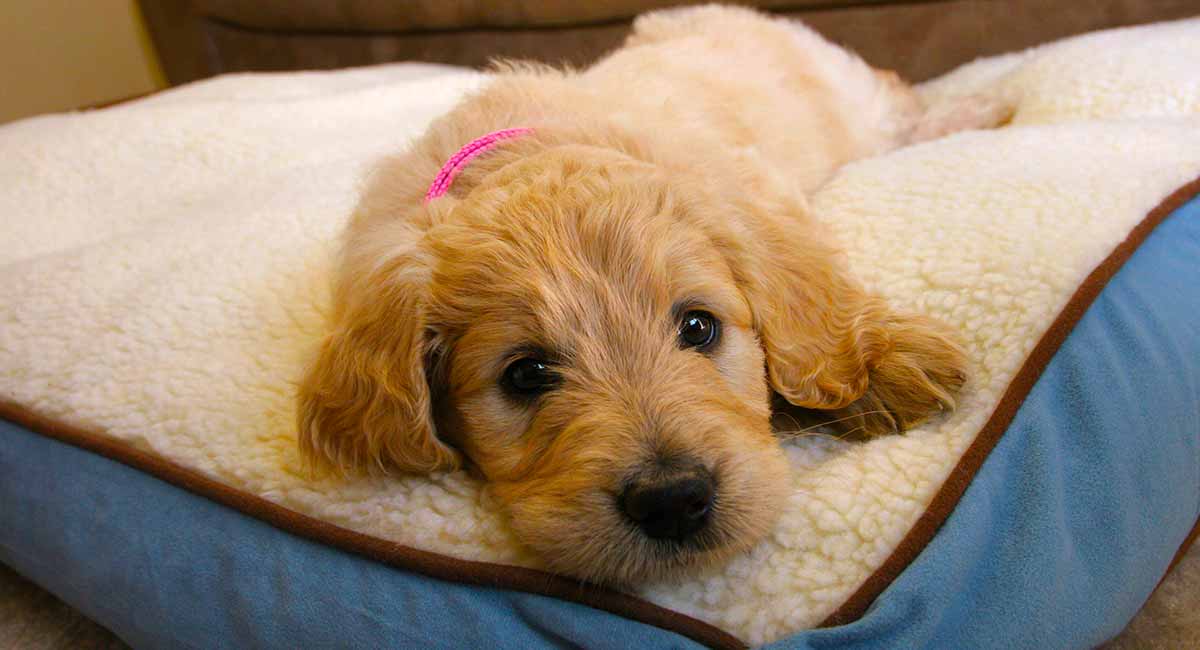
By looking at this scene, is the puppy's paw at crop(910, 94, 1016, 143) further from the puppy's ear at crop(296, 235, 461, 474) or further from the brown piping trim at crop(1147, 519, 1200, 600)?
the puppy's ear at crop(296, 235, 461, 474)

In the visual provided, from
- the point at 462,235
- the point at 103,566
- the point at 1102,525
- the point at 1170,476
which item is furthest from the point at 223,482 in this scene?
the point at 1170,476

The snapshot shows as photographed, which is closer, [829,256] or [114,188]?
[829,256]

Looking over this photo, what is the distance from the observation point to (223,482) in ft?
4.76

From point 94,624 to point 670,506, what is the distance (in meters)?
1.41

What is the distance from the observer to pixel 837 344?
1.49 m

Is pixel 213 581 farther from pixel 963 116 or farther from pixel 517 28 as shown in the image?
pixel 517 28

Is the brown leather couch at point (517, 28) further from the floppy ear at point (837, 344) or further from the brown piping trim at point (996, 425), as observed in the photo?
the floppy ear at point (837, 344)

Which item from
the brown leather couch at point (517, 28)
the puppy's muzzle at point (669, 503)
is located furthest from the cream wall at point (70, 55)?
the puppy's muzzle at point (669, 503)

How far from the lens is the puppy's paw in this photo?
2.80 meters

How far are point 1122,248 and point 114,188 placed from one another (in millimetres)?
2881

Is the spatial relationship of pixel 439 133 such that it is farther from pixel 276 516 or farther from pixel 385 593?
pixel 385 593

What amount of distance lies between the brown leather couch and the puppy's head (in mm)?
2498

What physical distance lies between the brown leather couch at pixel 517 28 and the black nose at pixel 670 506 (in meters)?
3.08

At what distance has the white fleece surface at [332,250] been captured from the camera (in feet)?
4.16
